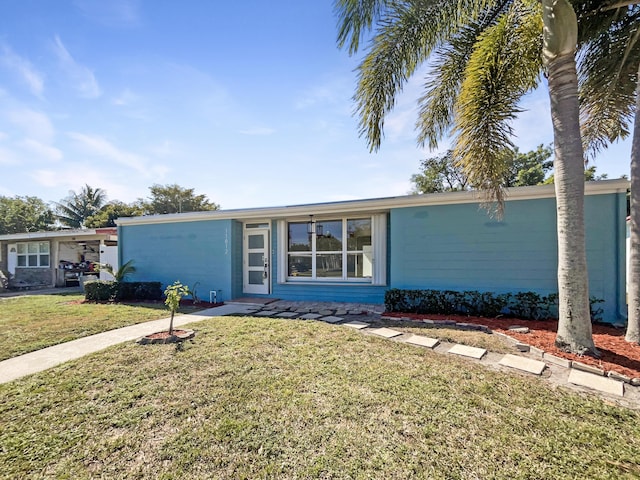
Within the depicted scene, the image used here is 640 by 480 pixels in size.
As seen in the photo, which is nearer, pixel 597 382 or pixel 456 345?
pixel 597 382

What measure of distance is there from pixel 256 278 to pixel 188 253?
244cm

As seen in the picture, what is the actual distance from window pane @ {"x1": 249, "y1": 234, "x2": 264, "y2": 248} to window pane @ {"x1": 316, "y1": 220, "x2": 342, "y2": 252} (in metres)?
1.92

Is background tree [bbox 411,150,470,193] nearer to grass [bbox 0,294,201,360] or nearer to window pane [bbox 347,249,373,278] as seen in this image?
window pane [bbox 347,249,373,278]

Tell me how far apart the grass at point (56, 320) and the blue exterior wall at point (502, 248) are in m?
6.36

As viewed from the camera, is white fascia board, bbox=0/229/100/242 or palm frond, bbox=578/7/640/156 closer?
palm frond, bbox=578/7/640/156

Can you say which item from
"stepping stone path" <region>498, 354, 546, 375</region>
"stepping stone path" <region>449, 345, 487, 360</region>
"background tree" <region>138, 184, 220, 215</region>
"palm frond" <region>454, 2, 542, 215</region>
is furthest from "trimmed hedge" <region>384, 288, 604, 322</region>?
"background tree" <region>138, 184, 220, 215</region>

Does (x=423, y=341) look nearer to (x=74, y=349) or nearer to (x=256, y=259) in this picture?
(x=74, y=349)

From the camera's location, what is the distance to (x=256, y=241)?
945 centimetres

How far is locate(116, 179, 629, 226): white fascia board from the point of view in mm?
5867

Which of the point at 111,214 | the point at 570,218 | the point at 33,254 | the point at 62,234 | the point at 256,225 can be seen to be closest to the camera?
the point at 570,218

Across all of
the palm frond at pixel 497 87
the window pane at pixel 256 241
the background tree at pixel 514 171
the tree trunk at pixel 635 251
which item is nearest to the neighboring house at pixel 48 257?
the window pane at pixel 256 241

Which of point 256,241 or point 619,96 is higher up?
point 619,96

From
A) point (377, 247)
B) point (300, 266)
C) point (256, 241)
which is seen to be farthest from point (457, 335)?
point (256, 241)

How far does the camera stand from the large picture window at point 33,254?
50.8ft
